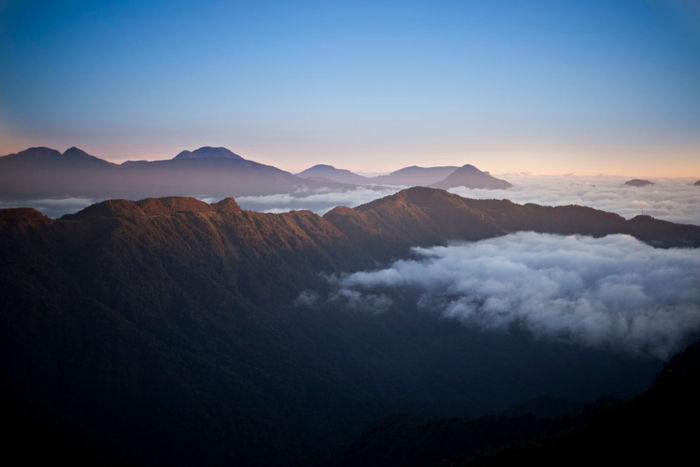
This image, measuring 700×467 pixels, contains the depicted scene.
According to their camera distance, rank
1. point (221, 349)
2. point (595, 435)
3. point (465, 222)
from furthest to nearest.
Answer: point (465, 222)
point (221, 349)
point (595, 435)

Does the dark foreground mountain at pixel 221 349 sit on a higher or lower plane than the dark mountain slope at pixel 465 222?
lower

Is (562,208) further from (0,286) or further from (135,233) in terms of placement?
(0,286)

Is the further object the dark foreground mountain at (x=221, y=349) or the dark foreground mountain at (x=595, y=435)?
the dark foreground mountain at (x=221, y=349)

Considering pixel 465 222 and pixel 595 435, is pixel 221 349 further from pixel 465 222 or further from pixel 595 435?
pixel 465 222

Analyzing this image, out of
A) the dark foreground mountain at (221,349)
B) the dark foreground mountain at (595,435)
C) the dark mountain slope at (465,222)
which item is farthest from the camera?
the dark mountain slope at (465,222)

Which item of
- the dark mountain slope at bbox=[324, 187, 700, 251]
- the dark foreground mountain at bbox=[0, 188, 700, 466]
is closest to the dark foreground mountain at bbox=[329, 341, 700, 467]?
the dark foreground mountain at bbox=[0, 188, 700, 466]

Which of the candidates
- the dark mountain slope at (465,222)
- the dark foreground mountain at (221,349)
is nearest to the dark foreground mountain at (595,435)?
the dark foreground mountain at (221,349)

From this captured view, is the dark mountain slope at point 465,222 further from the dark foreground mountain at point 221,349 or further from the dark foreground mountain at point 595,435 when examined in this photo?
the dark foreground mountain at point 595,435

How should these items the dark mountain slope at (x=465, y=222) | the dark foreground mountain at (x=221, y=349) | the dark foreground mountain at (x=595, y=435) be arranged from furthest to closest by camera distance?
the dark mountain slope at (x=465, y=222) → the dark foreground mountain at (x=221, y=349) → the dark foreground mountain at (x=595, y=435)

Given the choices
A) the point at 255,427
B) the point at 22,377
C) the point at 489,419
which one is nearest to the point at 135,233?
the point at 22,377

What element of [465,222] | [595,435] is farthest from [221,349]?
[465,222]
